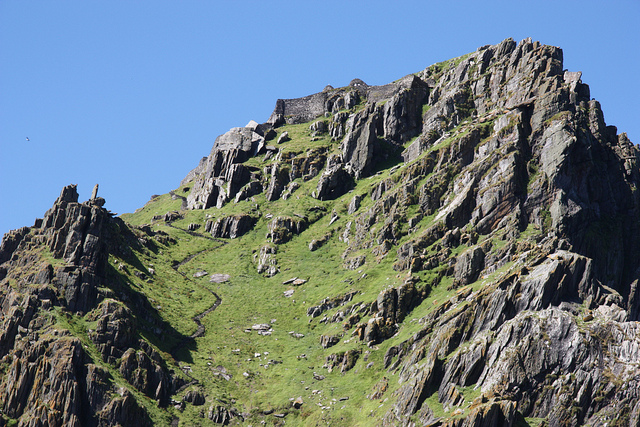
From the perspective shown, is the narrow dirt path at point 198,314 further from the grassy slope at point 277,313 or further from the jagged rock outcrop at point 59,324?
the jagged rock outcrop at point 59,324

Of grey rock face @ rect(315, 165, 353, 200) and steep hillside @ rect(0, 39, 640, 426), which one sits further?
grey rock face @ rect(315, 165, 353, 200)

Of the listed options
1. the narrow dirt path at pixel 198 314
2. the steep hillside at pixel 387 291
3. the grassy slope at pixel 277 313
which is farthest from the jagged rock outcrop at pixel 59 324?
the grassy slope at pixel 277 313

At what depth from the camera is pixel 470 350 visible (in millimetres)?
87688

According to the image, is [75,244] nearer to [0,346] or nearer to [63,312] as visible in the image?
[63,312]

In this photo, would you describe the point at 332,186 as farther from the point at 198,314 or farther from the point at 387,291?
the point at 387,291

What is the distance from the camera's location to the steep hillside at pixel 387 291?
3374 inches

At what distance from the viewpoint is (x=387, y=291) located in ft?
364

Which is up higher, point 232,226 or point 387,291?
point 232,226

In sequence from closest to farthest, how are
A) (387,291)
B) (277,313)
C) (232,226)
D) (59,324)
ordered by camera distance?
(59,324)
(387,291)
(277,313)
(232,226)

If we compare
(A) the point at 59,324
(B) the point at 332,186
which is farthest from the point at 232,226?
(A) the point at 59,324

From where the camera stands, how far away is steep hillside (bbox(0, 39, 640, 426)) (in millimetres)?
85688

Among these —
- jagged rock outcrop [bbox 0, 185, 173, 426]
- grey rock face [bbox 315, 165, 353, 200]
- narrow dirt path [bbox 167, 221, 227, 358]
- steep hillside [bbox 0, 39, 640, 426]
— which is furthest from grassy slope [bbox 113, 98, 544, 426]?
Answer: jagged rock outcrop [bbox 0, 185, 173, 426]

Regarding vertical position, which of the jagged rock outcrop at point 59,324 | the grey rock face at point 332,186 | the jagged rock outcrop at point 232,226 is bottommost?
the jagged rock outcrop at point 59,324

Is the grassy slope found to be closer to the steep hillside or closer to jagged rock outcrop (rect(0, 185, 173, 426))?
the steep hillside
